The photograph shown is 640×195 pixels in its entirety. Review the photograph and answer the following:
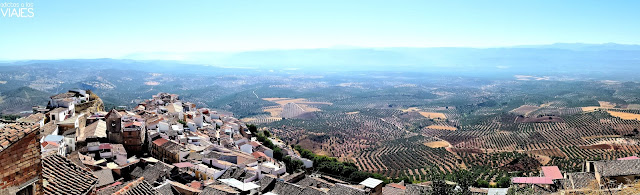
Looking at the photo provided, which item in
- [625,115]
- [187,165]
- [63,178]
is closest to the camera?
[63,178]

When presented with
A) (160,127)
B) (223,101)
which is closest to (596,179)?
(160,127)

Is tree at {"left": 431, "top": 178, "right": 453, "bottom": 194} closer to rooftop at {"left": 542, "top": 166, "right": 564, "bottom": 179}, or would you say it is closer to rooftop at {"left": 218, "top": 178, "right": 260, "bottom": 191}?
rooftop at {"left": 218, "top": 178, "right": 260, "bottom": 191}

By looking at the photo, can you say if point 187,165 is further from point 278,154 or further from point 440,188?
point 440,188

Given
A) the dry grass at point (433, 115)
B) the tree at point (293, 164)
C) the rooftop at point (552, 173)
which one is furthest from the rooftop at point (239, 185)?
the dry grass at point (433, 115)

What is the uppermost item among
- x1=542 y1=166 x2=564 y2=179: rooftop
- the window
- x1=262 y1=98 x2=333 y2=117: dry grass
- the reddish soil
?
the window

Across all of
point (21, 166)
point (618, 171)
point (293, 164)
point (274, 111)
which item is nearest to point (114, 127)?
point (293, 164)

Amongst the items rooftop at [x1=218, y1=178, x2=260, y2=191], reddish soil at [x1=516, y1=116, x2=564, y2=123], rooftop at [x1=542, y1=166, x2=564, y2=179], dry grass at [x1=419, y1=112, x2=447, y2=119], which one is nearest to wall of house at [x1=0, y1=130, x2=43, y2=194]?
rooftop at [x1=218, y1=178, x2=260, y2=191]

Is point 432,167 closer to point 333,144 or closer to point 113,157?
point 333,144
